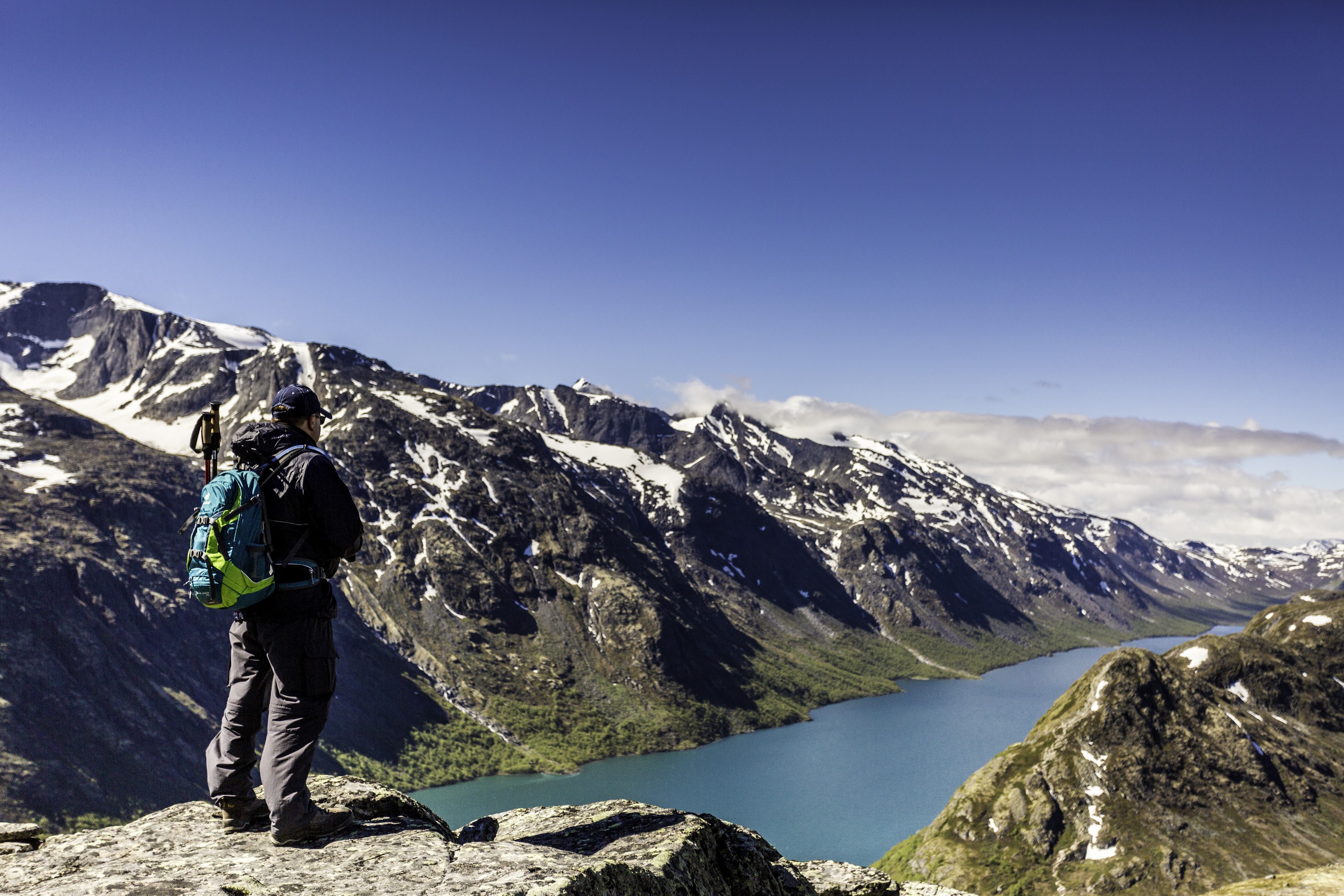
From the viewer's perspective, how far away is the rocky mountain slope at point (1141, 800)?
94.4m

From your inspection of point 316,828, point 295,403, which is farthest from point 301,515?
point 316,828

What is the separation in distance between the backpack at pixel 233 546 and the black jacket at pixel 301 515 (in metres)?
0.12

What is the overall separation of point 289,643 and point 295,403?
2941 mm

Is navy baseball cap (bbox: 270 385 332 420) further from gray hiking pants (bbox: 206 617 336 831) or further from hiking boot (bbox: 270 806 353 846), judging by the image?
hiking boot (bbox: 270 806 353 846)

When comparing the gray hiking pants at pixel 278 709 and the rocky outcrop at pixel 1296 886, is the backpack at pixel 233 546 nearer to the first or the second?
the gray hiking pants at pixel 278 709

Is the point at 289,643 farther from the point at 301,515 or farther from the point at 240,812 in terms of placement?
the point at 240,812

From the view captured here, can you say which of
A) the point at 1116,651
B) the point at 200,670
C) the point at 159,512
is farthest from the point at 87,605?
the point at 1116,651

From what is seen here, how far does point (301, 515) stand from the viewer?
29.5 feet

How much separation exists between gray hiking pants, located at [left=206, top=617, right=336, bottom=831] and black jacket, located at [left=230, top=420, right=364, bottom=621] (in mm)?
204

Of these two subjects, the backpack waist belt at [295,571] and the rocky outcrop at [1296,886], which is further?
the rocky outcrop at [1296,886]

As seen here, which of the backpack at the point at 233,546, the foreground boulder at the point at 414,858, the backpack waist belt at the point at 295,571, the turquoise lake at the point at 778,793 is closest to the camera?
the foreground boulder at the point at 414,858

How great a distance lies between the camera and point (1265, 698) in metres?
136

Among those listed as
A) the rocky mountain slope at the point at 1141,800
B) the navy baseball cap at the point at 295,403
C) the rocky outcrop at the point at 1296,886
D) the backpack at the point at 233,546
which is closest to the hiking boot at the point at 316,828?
the backpack at the point at 233,546

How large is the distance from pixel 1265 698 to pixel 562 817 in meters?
169
